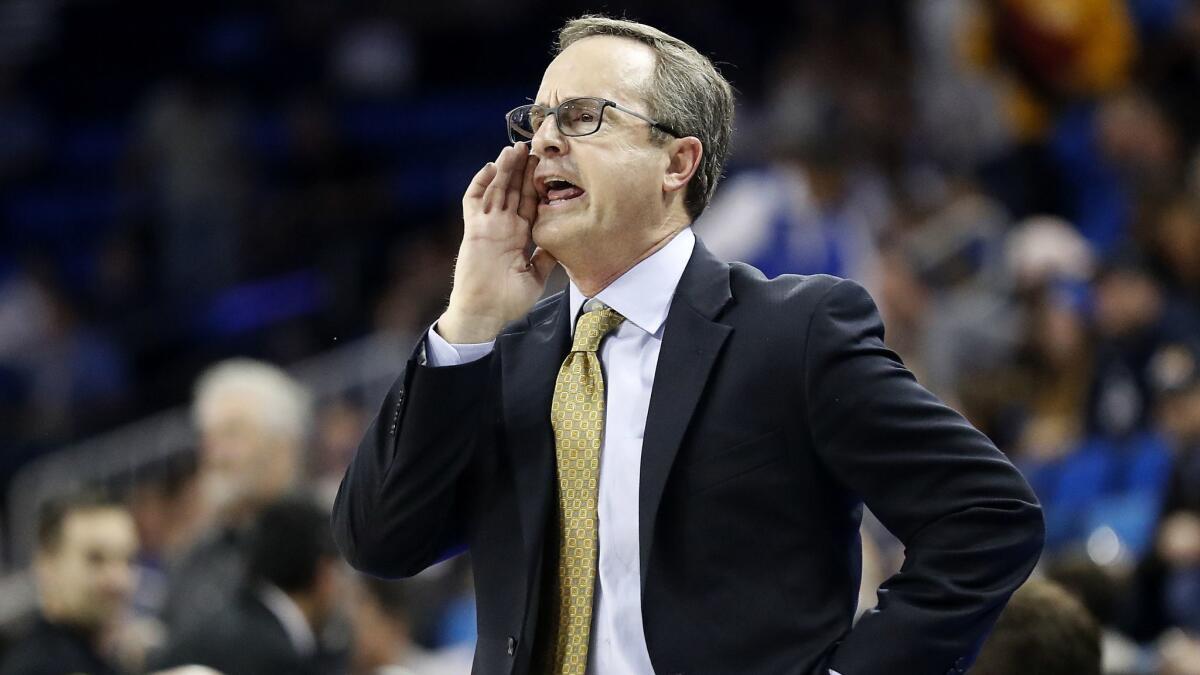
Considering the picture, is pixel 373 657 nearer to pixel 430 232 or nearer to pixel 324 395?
pixel 324 395

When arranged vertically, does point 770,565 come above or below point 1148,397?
above

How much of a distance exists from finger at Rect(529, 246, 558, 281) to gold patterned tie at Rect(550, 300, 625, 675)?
0.43 ft

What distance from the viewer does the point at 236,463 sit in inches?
232

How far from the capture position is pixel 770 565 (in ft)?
8.40

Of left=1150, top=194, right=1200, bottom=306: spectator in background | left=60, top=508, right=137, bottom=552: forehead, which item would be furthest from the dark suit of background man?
left=1150, top=194, right=1200, bottom=306: spectator in background

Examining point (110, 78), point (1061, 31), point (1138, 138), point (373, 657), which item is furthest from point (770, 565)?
point (110, 78)

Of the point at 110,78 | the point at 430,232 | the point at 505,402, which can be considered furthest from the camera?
the point at 110,78

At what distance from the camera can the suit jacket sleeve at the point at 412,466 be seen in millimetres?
2654

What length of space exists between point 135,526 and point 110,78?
477cm

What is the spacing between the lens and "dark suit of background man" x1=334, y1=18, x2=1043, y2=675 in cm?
252

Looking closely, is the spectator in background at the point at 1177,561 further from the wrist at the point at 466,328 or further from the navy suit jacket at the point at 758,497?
the wrist at the point at 466,328

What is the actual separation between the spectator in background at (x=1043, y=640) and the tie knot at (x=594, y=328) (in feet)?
3.05

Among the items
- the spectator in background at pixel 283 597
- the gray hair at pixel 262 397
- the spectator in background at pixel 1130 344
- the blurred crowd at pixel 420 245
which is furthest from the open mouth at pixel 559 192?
the spectator in background at pixel 1130 344

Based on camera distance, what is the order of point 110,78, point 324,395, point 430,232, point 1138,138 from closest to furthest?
point 1138,138
point 324,395
point 430,232
point 110,78
